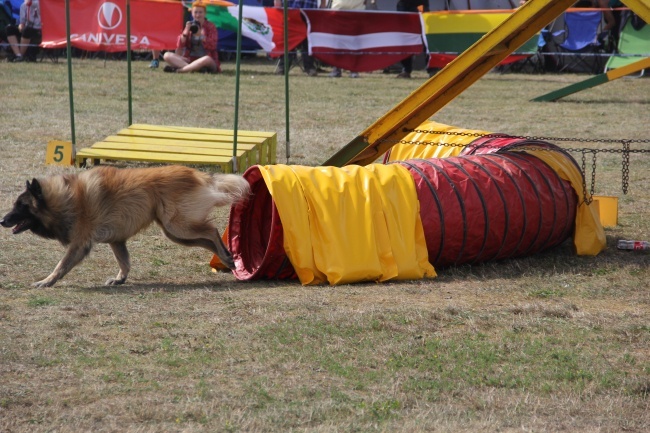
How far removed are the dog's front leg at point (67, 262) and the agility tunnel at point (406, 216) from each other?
3.97 feet

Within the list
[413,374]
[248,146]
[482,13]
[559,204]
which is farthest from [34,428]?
[482,13]

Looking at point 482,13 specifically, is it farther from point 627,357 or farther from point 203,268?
point 627,357

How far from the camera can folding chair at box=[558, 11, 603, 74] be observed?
21609 millimetres

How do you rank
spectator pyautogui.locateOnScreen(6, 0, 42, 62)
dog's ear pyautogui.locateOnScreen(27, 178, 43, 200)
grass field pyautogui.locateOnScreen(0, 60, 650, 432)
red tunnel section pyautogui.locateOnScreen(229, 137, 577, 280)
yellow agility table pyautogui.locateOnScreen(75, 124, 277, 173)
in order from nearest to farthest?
grass field pyautogui.locateOnScreen(0, 60, 650, 432) → dog's ear pyautogui.locateOnScreen(27, 178, 43, 200) → red tunnel section pyautogui.locateOnScreen(229, 137, 577, 280) → yellow agility table pyautogui.locateOnScreen(75, 124, 277, 173) → spectator pyautogui.locateOnScreen(6, 0, 42, 62)

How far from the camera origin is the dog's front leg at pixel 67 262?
670cm

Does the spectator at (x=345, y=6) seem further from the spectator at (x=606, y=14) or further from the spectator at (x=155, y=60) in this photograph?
the spectator at (x=606, y=14)

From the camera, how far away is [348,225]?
274 inches

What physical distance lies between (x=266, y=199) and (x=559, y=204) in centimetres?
239

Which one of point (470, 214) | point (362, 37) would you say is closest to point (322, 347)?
point (470, 214)

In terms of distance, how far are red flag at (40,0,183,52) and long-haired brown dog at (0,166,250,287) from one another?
14461mm

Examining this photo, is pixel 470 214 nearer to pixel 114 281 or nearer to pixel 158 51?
pixel 114 281

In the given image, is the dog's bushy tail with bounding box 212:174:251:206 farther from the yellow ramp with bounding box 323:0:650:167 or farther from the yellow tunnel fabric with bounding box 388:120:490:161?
the yellow tunnel fabric with bounding box 388:120:490:161

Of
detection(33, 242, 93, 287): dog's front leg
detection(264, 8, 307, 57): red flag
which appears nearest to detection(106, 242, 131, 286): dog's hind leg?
detection(33, 242, 93, 287): dog's front leg

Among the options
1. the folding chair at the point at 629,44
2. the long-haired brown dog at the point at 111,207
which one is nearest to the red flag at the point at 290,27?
the folding chair at the point at 629,44
